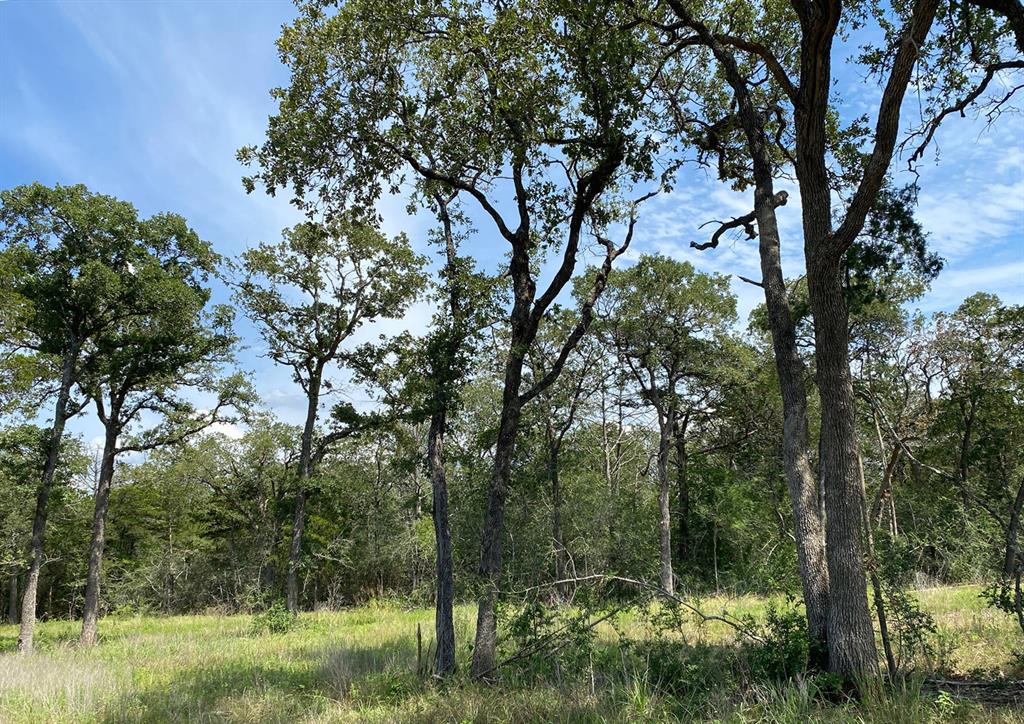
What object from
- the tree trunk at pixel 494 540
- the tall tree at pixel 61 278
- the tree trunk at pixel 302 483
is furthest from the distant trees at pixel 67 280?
the tree trunk at pixel 494 540

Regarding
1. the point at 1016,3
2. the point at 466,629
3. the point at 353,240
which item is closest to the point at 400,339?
the point at 353,240

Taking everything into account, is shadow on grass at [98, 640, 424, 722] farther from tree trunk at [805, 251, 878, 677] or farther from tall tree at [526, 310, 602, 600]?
tall tree at [526, 310, 602, 600]

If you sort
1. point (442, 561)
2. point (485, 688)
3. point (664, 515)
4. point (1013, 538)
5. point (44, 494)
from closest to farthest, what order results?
point (1013, 538)
point (485, 688)
point (442, 561)
point (44, 494)
point (664, 515)

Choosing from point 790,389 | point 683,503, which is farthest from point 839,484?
point 683,503

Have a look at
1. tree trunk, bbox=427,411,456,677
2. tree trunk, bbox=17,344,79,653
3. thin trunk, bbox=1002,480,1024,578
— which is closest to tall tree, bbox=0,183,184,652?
tree trunk, bbox=17,344,79,653

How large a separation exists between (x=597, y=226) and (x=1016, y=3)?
227 inches

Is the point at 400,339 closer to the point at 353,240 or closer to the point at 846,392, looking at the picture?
the point at 353,240

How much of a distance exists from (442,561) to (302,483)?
37.0 feet

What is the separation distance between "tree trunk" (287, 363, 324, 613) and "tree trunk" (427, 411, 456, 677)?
10907 mm

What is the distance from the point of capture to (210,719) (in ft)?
22.5

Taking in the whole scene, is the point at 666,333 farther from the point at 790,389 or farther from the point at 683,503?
the point at 790,389

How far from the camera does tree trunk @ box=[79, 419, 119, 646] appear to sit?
16.3 metres

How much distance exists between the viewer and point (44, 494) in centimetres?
1504

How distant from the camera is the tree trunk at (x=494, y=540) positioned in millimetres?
8102
